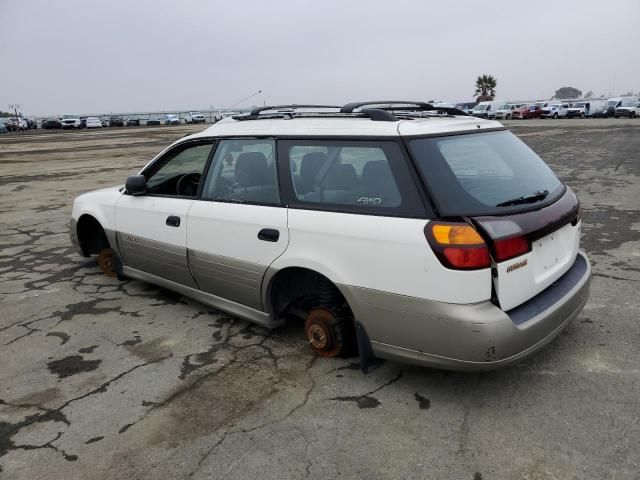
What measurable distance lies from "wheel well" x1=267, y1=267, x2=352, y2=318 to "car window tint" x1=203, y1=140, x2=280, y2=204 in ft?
1.75

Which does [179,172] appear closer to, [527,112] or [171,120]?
[527,112]

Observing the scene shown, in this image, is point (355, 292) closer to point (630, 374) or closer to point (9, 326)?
point (630, 374)

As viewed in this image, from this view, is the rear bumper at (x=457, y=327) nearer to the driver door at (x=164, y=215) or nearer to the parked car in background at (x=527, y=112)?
the driver door at (x=164, y=215)

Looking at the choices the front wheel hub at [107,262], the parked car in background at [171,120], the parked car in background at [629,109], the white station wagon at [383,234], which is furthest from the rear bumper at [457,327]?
the parked car in background at [171,120]

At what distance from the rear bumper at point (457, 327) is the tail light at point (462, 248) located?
0.70ft

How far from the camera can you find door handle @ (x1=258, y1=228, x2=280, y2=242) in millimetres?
3327

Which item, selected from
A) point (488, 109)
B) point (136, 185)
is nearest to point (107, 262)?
point (136, 185)

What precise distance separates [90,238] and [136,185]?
1.59 metres

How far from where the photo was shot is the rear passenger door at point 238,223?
3.43 m

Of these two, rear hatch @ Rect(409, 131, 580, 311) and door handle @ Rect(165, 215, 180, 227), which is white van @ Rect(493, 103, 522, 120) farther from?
door handle @ Rect(165, 215, 180, 227)

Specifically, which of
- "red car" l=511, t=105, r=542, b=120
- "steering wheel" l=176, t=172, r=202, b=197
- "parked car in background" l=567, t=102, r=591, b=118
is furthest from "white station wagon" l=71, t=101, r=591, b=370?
"red car" l=511, t=105, r=542, b=120

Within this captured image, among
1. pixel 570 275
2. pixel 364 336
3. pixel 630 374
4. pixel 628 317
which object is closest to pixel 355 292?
pixel 364 336

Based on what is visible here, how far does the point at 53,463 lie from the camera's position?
2.54 metres

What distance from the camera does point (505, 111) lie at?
5194 cm
